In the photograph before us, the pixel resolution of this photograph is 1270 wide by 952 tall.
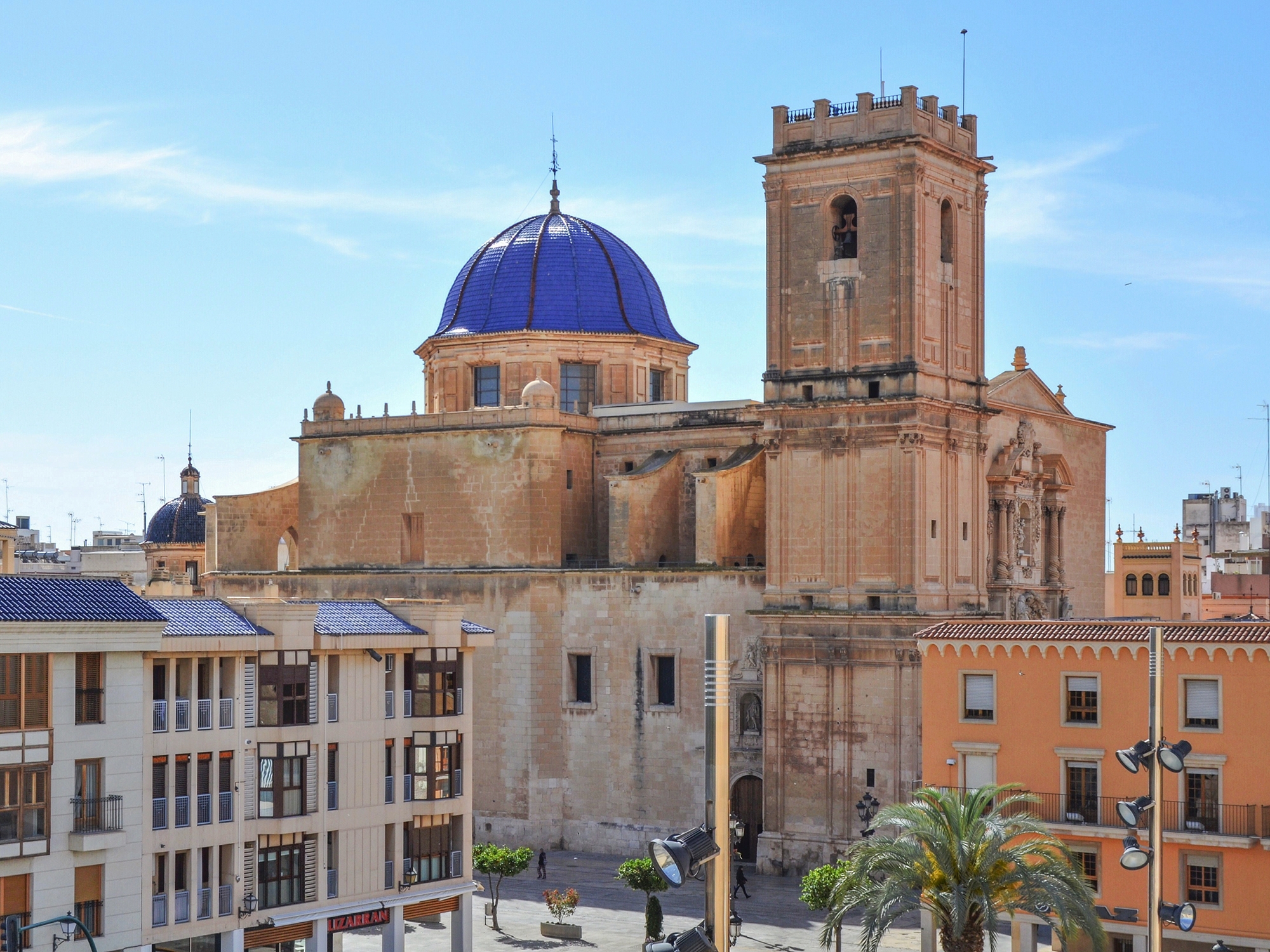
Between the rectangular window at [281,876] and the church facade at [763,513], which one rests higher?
the church facade at [763,513]

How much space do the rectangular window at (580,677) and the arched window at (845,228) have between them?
485 inches

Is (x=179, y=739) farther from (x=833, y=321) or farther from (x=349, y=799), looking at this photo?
(x=833, y=321)

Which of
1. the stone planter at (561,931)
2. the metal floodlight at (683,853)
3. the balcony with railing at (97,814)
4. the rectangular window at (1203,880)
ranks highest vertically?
the metal floodlight at (683,853)

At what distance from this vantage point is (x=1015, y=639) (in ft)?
120

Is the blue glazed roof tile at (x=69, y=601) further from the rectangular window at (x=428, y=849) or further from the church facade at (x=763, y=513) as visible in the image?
the church facade at (x=763, y=513)

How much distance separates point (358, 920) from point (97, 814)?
Answer: 19.6 ft

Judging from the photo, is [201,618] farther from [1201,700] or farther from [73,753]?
[1201,700]

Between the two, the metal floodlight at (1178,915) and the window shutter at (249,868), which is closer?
the metal floodlight at (1178,915)

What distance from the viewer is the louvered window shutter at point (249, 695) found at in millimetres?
34156

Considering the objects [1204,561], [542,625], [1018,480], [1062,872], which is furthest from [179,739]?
[1204,561]

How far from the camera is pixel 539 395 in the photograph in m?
52.2

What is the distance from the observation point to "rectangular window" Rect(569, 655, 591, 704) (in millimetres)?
50469

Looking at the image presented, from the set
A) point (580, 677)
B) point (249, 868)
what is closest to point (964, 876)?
point (249, 868)

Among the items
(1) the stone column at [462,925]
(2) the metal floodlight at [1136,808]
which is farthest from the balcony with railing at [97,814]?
(2) the metal floodlight at [1136,808]
